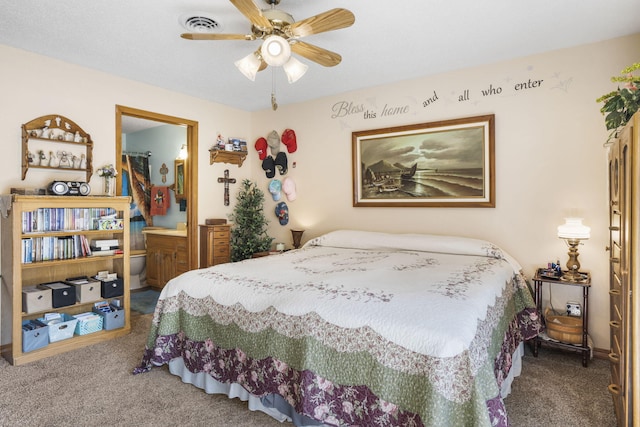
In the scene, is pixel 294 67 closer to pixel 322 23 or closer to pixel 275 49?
pixel 275 49

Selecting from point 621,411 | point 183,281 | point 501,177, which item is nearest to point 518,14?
point 501,177

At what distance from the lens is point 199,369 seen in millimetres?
2209

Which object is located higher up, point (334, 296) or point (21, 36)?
point (21, 36)

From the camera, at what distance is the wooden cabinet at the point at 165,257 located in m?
4.52

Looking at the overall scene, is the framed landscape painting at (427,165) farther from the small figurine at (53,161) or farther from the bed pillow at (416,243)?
the small figurine at (53,161)

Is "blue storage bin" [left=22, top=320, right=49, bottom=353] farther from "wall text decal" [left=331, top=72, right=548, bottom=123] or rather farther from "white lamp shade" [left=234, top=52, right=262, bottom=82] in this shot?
"wall text decal" [left=331, top=72, right=548, bottom=123]

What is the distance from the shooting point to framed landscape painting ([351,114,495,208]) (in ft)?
10.9

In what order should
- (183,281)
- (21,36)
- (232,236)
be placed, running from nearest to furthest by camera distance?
(183,281)
(21,36)
(232,236)

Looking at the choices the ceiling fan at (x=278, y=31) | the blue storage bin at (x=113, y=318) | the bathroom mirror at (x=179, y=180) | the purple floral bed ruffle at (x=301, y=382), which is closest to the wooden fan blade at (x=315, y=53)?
the ceiling fan at (x=278, y=31)

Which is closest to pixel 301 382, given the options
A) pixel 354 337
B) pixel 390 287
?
pixel 354 337

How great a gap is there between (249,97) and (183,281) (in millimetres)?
2695

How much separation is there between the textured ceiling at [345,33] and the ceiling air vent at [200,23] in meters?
0.04

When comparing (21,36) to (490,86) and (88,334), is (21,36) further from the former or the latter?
(490,86)

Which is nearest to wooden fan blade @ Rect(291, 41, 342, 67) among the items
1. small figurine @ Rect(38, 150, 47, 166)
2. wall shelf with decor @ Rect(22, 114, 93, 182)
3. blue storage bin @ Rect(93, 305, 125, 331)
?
wall shelf with decor @ Rect(22, 114, 93, 182)
